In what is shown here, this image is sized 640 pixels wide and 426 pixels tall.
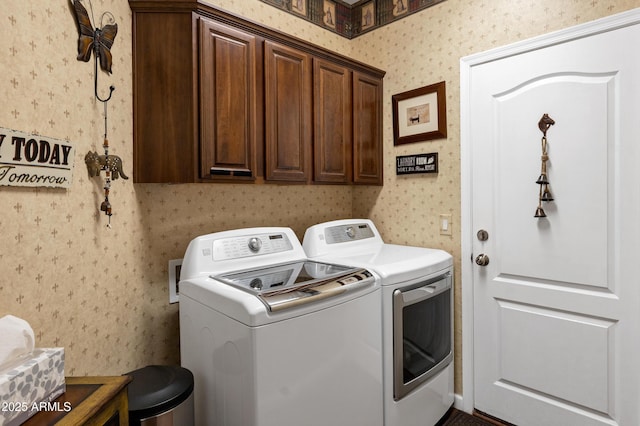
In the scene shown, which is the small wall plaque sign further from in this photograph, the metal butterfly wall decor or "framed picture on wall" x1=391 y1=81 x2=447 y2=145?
the metal butterfly wall decor

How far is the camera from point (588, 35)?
1.73m

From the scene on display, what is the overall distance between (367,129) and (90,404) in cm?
212

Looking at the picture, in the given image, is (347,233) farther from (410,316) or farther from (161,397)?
(161,397)

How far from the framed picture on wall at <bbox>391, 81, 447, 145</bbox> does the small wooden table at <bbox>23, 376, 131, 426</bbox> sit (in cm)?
208

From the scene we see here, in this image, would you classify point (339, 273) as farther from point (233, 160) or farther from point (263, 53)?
point (263, 53)

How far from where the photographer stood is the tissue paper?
892 mm

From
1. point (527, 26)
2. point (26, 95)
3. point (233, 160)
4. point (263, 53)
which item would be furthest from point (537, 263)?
point (26, 95)

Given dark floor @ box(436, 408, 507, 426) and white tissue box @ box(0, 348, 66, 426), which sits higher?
white tissue box @ box(0, 348, 66, 426)

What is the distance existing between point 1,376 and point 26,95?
0.88m

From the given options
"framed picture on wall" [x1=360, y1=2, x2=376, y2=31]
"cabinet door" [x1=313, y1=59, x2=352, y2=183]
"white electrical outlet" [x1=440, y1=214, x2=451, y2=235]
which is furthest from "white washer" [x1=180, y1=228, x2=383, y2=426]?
"framed picture on wall" [x1=360, y1=2, x2=376, y2=31]

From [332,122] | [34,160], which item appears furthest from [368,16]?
[34,160]

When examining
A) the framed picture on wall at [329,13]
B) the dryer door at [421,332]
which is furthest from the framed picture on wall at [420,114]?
the dryer door at [421,332]

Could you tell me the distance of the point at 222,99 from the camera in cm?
168

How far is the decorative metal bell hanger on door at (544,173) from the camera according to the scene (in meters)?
1.85
